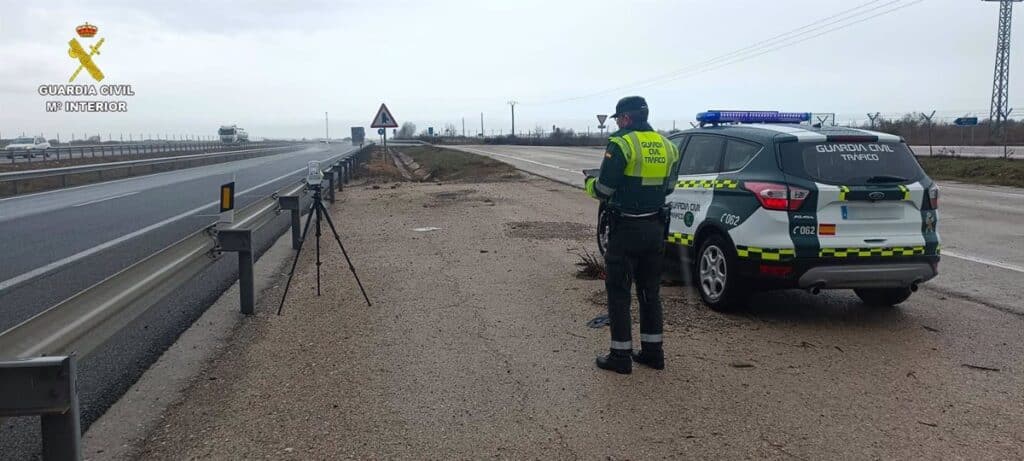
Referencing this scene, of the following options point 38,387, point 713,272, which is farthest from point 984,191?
point 38,387

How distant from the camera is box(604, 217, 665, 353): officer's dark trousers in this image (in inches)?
212

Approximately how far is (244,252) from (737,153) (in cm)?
440

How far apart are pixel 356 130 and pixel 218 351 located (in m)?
75.8

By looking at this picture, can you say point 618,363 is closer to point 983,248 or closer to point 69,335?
point 69,335

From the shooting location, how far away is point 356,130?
79750mm

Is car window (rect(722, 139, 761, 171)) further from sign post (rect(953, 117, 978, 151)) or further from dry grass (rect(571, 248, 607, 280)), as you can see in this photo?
sign post (rect(953, 117, 978, 151))

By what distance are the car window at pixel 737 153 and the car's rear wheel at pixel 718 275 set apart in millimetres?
670

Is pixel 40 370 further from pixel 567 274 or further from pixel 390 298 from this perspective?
pixel 567 274

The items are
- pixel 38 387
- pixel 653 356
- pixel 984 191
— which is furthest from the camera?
pixel 984 191

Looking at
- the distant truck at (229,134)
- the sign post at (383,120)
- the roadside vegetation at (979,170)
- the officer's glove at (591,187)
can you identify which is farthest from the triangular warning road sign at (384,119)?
the distant truck at (229,134)

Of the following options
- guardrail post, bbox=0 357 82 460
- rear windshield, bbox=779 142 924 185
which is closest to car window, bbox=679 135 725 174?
rear windshield, bbox=779 142 924 185

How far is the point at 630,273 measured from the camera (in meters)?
5.46

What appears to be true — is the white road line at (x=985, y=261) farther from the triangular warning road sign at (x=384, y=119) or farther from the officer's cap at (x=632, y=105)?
the triangular warning road sign at (x=384, y=119)

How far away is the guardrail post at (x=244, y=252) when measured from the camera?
6656mm
